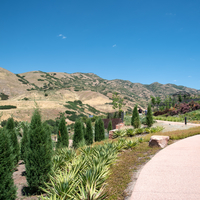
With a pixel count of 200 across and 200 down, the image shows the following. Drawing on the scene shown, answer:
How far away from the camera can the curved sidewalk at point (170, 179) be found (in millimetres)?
3254

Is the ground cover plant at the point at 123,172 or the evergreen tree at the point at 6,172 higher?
the evergreen tree at the point at 6,172

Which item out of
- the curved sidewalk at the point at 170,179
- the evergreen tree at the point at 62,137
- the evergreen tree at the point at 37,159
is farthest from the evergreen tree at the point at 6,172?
the evergreen tree at the point at 62,137

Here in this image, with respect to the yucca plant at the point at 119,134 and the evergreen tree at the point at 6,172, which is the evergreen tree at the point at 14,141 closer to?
the evergreen tree at the point at 6,172

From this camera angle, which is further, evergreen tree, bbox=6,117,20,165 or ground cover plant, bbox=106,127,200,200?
evergreen tree, bbox=6,117,20,165

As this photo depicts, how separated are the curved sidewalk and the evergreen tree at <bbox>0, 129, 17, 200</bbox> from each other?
280 centimetres

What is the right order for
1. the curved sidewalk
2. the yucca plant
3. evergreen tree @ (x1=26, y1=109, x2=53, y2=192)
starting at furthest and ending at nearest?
the yucca plant → evergreen tree @ (x1=26, y1=109, x2=53, y2=192) → the curved sidewalk

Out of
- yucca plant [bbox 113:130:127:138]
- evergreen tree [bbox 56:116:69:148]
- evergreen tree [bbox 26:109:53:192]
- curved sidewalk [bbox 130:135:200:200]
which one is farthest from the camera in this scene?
yucca plant [bbox 113:130:127:138]

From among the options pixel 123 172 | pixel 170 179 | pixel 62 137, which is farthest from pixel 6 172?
pixel 62 137

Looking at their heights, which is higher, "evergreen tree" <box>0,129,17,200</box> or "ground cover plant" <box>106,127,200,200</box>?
"evergreen tree" <box>0,129,17,200</box>

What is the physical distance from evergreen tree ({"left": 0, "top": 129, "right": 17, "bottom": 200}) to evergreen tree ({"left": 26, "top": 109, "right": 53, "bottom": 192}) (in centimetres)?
75

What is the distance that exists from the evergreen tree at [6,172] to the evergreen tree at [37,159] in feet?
2.45

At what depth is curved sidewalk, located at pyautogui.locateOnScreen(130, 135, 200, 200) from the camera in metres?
3.25

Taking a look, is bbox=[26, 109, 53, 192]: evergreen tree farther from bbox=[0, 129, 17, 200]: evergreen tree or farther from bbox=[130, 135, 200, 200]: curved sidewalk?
bbox=[130, 135, 200, 200]: curved sidewalk

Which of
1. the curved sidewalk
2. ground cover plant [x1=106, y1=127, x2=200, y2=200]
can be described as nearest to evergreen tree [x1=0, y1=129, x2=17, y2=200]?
ground cover plant [x1=106, y1=127, x2=200, y2=200]
